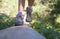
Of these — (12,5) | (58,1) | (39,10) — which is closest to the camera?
(58,1)

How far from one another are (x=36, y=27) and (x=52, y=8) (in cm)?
201

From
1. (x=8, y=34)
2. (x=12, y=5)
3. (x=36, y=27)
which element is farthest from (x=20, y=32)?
(x=12, y=5)

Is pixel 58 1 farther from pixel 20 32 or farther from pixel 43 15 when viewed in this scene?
pixel 20 32

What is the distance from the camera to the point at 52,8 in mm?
5699

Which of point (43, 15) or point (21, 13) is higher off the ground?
point (21, 13)

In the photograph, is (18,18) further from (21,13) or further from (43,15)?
(43,15)

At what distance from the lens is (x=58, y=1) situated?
561cm

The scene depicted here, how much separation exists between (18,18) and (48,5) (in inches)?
83.6

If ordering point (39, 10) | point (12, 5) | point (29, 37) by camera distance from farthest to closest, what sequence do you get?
point (12, 5) < point (39, 10) < point (29, 37)

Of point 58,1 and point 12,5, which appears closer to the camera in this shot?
point 58,1

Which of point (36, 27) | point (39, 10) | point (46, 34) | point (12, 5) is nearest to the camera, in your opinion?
point (46, 34)

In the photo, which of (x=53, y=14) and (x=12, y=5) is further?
(x=12, y=5)

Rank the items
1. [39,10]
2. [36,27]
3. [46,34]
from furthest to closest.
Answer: [39,10]
[36,27]
[46,34]

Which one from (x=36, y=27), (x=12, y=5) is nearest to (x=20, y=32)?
(x=36, y=27)
